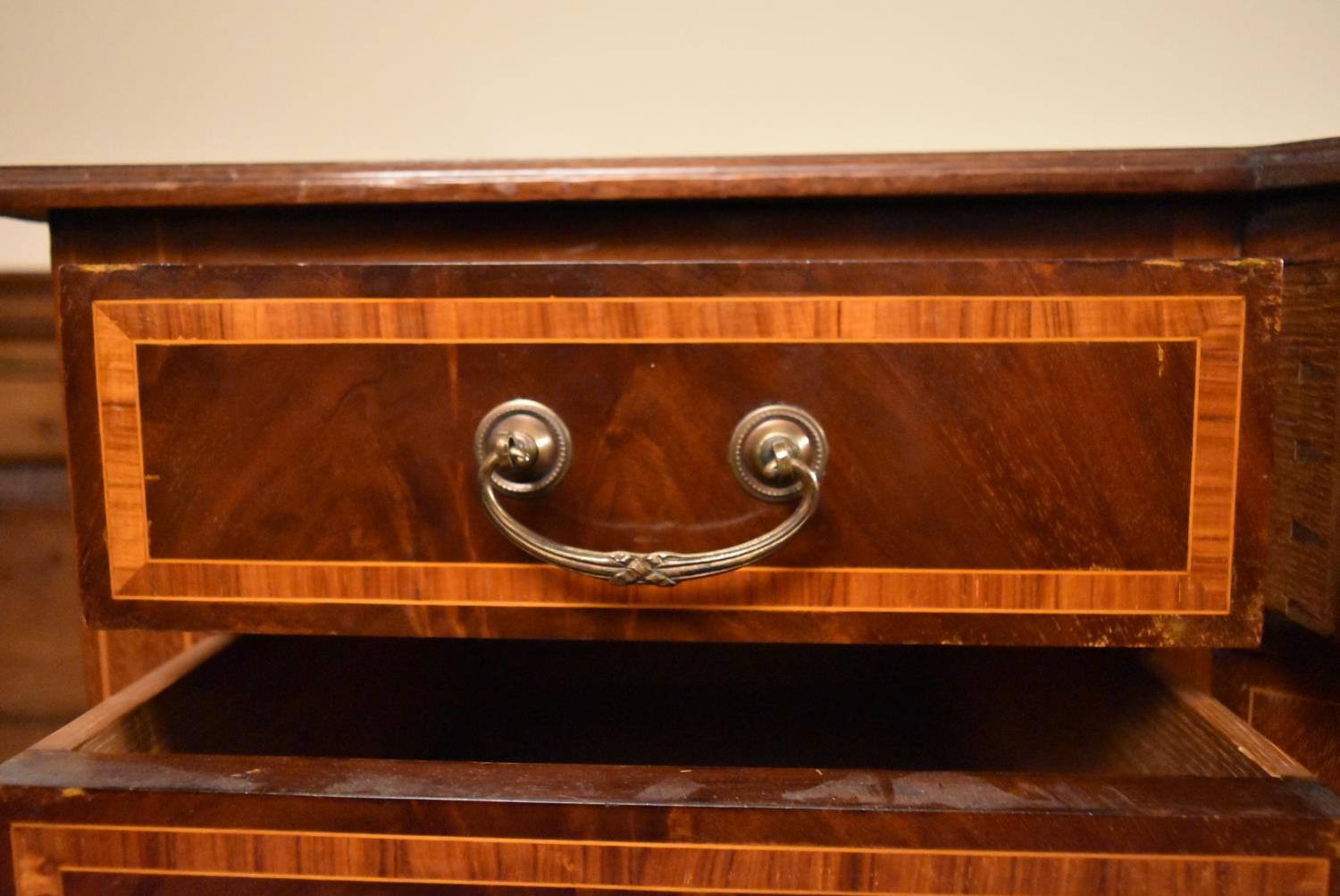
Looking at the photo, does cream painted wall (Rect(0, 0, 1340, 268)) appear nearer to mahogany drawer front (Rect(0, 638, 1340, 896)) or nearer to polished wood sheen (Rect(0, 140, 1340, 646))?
polished wood sheen (Rect(0, 140, 1340, 646))

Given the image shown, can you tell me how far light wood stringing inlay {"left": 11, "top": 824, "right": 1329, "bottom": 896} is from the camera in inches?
11.1

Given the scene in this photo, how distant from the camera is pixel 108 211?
38cm

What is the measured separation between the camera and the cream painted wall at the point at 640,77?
67 cm

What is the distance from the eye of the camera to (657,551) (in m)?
0.33

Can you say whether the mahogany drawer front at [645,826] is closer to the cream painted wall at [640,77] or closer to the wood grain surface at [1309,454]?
the wood grain surface at [1309,454]

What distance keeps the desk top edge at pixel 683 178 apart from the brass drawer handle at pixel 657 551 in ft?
0.31

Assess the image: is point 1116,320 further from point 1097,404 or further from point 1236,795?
point 1236,795

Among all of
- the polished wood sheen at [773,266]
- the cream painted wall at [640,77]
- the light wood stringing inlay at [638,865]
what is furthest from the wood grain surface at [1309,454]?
the cream painted wall at [640,77]

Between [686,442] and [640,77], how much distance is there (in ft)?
1.55

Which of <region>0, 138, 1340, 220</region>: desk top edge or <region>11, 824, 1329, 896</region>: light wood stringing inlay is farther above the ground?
<region>0, 138, 1340, 220</region>: desk top edge

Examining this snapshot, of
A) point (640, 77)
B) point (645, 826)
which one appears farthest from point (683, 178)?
point (640, 77)

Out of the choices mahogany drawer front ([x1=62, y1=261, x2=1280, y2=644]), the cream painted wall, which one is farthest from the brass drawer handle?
the cream painted wall

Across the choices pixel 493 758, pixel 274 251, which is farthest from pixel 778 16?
pixel 493 758

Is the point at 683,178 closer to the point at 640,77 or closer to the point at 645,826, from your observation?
the point at 645,826
